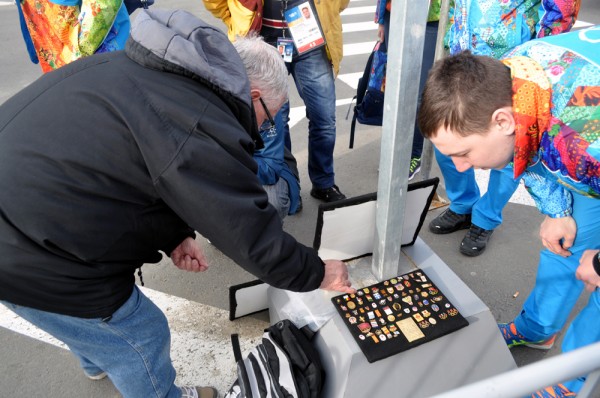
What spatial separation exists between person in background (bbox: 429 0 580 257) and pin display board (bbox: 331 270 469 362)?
3.19 feet

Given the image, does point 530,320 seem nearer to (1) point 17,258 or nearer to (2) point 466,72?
(2) point 466,72

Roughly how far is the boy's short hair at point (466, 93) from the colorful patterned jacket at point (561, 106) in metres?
0.04

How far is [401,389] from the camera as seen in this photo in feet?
5.43

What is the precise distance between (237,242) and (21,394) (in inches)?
62.5

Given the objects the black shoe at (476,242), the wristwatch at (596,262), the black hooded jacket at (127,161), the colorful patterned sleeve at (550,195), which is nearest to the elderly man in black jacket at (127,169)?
the black hooded jacket at (127,161)

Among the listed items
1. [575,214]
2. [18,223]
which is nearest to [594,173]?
[575,214]

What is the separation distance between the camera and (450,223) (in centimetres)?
293

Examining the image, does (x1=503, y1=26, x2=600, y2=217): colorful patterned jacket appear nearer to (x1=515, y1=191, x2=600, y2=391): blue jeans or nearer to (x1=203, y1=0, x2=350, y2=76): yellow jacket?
(x1=515, y1=191, x2=600, y2=391): blue jeans

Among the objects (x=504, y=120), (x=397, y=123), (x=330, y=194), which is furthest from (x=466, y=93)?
(x=330, y=194)

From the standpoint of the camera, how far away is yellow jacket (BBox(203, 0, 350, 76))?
265 cm

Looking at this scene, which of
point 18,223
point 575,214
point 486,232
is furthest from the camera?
point 486,232

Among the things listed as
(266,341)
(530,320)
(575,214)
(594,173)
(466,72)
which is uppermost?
(466,72)

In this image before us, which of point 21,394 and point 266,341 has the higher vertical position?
point 266,341

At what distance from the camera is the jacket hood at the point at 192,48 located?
3.78 ft
